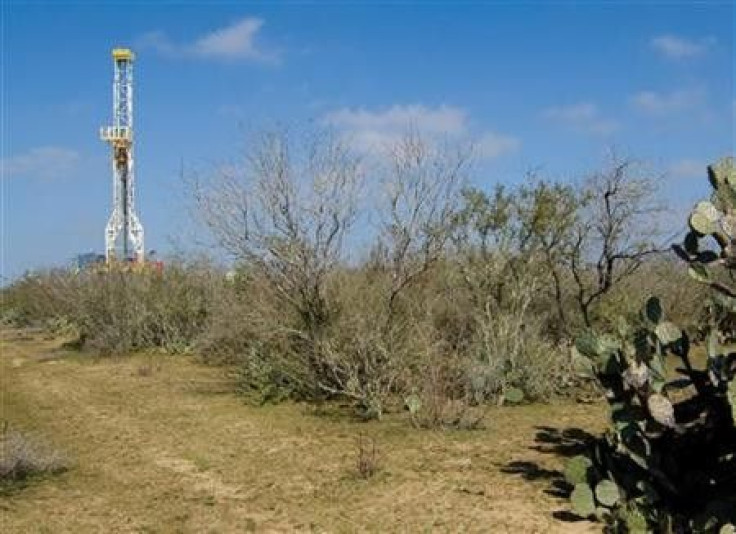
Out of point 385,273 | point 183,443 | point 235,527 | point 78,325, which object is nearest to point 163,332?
point 78,325

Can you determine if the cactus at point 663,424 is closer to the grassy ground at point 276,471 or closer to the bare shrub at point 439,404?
the grassy ground at point 276,471

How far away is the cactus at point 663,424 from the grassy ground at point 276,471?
1.45 ft

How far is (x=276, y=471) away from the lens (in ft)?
30.9

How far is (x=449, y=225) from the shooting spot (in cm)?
1420

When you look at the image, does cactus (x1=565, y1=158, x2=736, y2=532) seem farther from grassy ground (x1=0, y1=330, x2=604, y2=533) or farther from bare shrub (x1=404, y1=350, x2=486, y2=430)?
bare shrub (x1=404, y1=350, x2=486, y2=430)

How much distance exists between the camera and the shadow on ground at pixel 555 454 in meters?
7.73

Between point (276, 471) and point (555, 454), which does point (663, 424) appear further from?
point (276, 471)

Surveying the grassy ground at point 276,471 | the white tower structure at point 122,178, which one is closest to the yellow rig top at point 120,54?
the white tower structure at point 122,178

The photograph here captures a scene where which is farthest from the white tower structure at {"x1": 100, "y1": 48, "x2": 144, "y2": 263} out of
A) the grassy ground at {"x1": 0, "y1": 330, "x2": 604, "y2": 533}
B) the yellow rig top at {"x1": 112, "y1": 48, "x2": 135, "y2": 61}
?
the grassy ground at {"x1": 0, "y1": 330, "x2": 604, "y2": 533}

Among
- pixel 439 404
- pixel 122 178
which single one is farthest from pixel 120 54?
pixel 439 404

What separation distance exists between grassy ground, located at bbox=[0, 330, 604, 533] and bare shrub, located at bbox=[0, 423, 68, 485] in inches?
8.2

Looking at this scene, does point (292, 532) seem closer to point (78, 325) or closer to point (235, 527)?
point (235, 527)

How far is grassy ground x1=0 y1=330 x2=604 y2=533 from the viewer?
756 cm

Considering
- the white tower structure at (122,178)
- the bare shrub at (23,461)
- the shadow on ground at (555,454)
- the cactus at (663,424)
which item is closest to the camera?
the cactus at (663,424)
